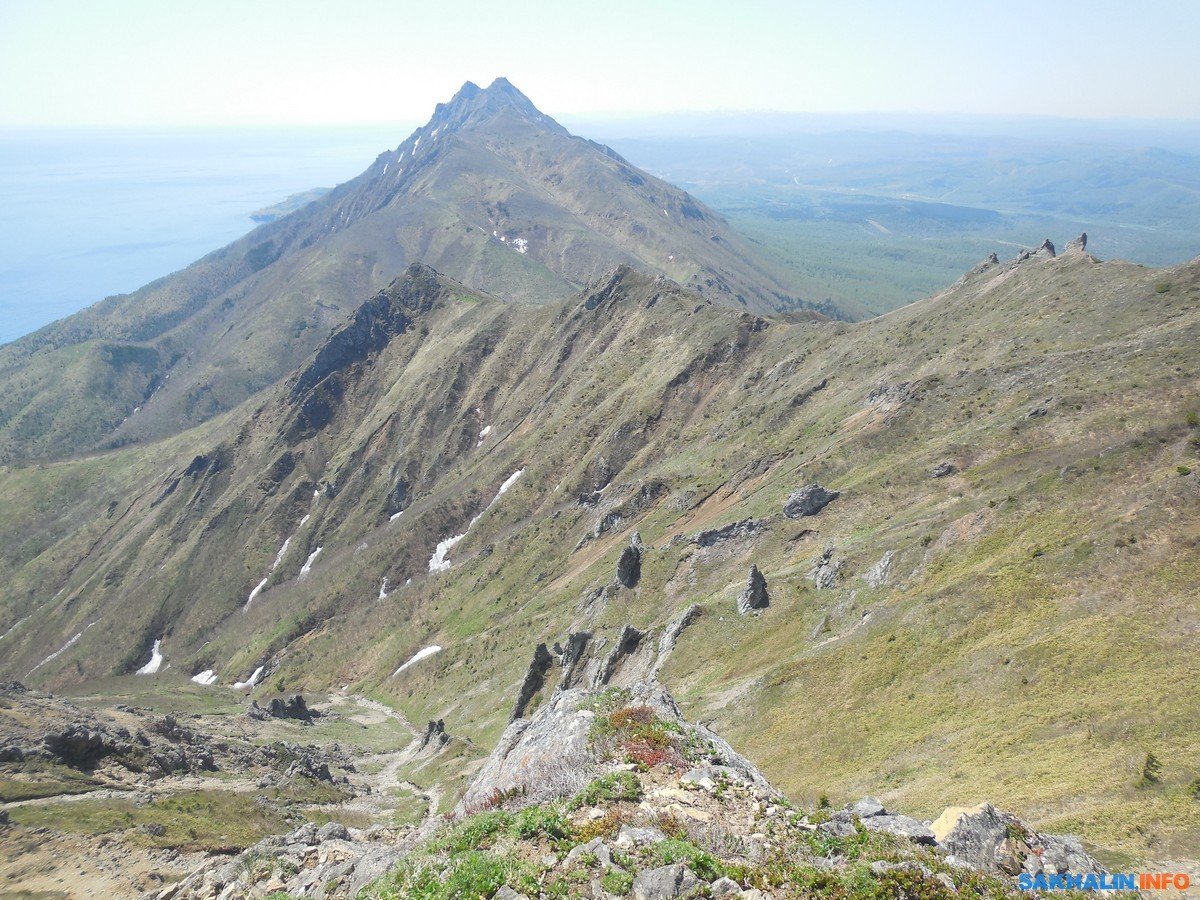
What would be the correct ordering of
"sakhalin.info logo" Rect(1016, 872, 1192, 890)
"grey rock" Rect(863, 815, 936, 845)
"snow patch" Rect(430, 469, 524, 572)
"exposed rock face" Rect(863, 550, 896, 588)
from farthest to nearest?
"snow patch" Rect(430, 469, 524, 572) < "exposed rock face" Rect(863, 550, 896, 588) < "grey rock" Rect(863, 815, 936, 845) < "sakhalin.info logo" Rect(1016, 872, 1192, 890)

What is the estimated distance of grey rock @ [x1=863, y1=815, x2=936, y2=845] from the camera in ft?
49.9

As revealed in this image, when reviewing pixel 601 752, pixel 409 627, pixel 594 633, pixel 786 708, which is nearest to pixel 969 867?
pixel 601 752

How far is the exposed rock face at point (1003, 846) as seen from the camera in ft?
46.2

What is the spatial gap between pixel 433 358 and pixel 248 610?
82.0 metres

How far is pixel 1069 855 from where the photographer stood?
47.3 feet

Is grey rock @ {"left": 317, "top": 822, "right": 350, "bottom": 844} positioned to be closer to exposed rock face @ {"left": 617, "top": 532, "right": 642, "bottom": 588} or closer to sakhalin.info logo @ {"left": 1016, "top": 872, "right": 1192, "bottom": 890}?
sakhalin.info logo @ {"left": 1016, "top": 872, "right": 1192, "bottom": 890}

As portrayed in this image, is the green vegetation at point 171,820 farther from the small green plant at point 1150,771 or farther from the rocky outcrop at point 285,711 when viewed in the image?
the rocky outcrop at point 285,711

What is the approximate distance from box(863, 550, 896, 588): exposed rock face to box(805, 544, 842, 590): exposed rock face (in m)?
2.71

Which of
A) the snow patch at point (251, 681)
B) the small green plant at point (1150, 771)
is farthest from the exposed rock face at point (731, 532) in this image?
the snow patch at point (251, 681)

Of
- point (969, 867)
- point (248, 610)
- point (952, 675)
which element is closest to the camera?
point (969, 867)

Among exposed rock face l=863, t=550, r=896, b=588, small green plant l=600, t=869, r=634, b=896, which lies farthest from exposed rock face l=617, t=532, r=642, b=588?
small green plant l=600, t=869, r=634, b=896

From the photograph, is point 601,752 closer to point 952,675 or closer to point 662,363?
point 952,675

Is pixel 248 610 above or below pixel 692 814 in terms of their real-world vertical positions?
below

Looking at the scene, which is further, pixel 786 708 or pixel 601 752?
pixel 786 708
